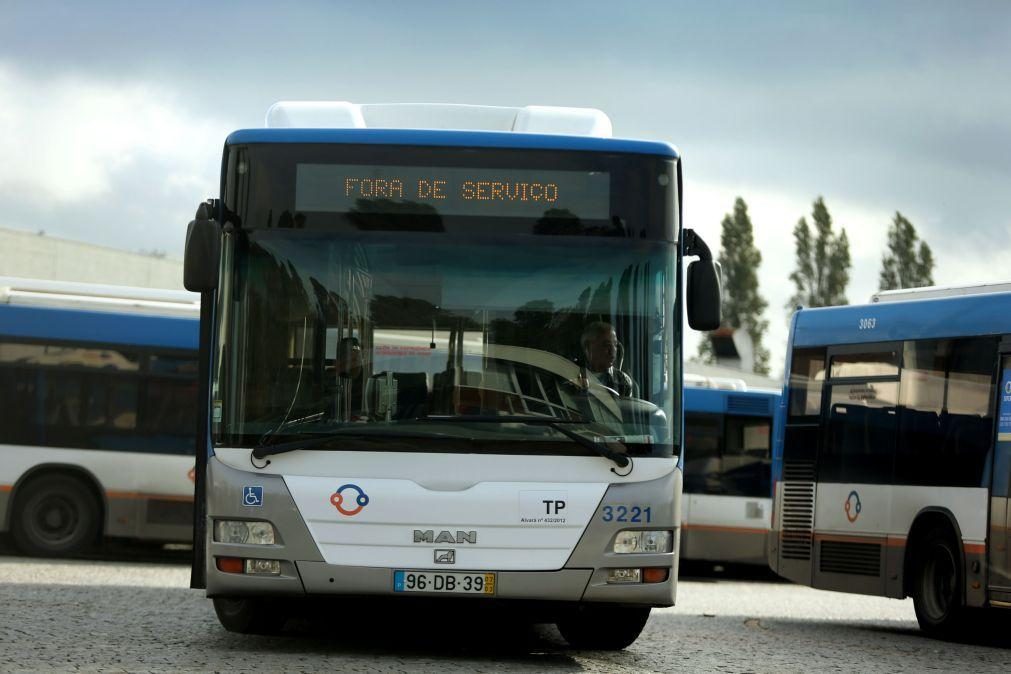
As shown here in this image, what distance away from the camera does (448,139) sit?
996 cm

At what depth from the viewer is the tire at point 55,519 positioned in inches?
808

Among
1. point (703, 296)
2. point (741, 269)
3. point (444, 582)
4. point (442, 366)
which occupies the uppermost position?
point (741, 269)

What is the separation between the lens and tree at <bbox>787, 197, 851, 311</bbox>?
200ft

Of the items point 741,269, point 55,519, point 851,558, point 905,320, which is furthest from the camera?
point 741,269

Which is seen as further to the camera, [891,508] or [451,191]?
[891,508]

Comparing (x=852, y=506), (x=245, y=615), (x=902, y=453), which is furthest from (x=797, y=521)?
(x=245, y=615)

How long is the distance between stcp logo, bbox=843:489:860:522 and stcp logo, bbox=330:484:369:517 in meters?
7.65

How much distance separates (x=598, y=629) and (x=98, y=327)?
11748mm

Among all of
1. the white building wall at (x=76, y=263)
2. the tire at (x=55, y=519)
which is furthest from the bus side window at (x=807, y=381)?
the white building wall at (x=76, y=263)

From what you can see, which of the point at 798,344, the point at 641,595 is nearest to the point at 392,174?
the point at 641,595

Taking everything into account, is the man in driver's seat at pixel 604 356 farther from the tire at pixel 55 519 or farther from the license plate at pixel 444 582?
the tire at pixel 55 519

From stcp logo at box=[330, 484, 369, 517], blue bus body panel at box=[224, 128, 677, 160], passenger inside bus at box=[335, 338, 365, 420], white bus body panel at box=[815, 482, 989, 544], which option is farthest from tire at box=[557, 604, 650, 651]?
white bus body panel at box=[815, 482, 989, 544]

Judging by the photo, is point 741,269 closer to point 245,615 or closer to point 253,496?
point 245,615

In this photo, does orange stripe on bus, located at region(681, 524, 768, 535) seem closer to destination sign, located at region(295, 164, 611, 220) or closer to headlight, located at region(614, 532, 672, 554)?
headlight, located at region(614, 532, 672, 554)
